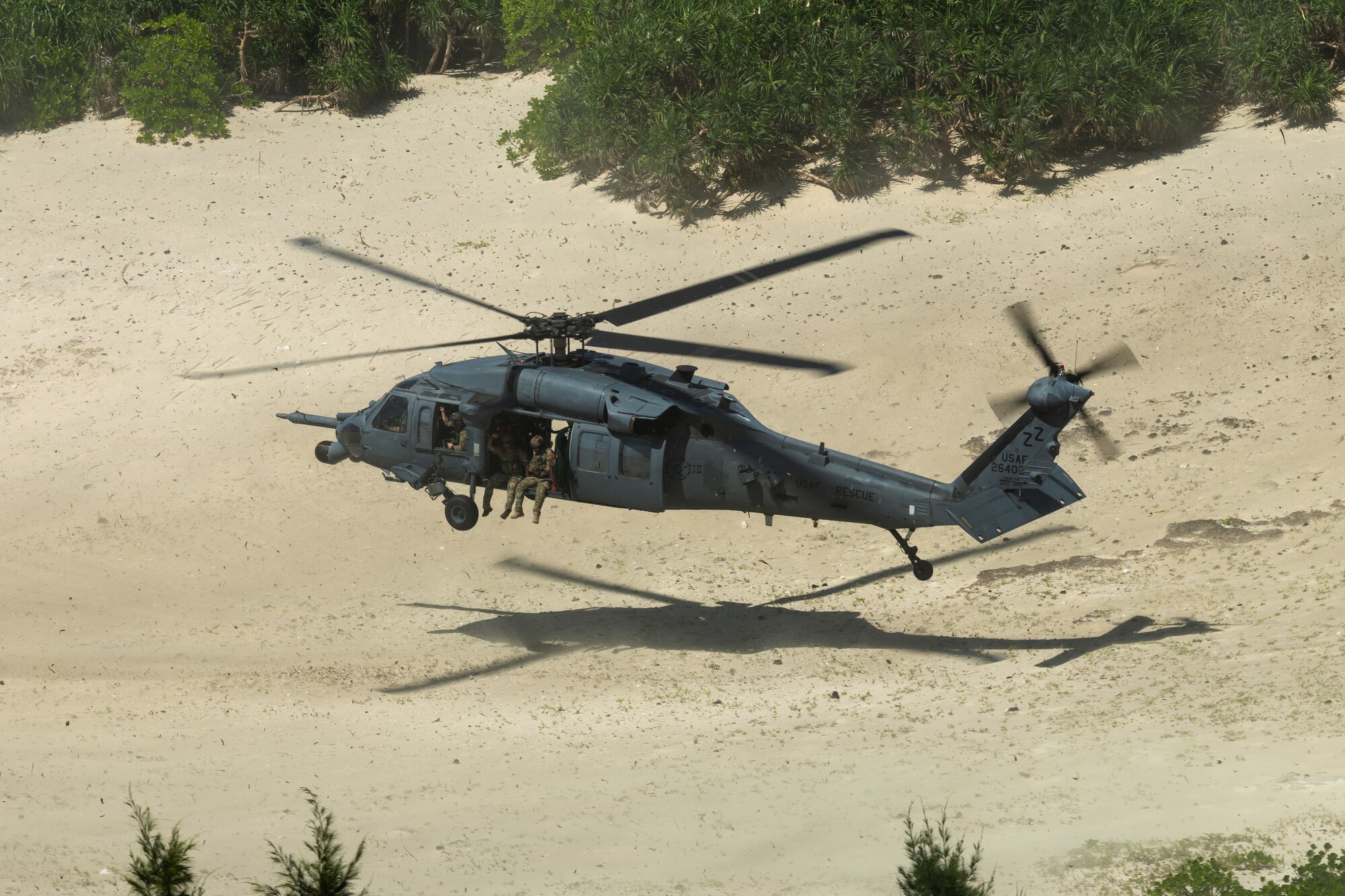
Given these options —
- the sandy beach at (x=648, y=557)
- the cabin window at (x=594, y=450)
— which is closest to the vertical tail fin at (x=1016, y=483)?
the sandy beach at (x=648, y=557)

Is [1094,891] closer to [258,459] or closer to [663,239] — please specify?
[258,459]

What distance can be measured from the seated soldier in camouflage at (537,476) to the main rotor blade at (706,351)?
5.94 ft

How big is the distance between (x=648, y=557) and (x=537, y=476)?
203 inches

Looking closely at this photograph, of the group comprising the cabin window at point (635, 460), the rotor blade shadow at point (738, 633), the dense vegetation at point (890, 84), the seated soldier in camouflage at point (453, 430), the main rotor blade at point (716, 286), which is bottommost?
the rotor blade shadow at point (738, 633)

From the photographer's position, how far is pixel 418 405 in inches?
711

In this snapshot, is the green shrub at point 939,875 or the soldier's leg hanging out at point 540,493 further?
the soldier's leg hanging out at point 540,493

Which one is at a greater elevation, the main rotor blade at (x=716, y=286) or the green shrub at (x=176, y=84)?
the green shrub at (x=176, y=84)

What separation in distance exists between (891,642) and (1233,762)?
573 cm

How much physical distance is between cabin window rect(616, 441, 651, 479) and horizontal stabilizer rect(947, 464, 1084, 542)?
386 centimetres

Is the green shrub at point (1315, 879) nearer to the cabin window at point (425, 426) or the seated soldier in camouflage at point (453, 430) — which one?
the seated soldier in camouflage at point (453, 430)

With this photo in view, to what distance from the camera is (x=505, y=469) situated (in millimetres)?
17812

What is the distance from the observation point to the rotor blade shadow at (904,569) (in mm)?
20562

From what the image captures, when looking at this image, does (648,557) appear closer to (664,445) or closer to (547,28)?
(664,445)

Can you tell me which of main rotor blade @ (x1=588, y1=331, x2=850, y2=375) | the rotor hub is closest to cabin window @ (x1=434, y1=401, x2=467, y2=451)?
the rotor hub
